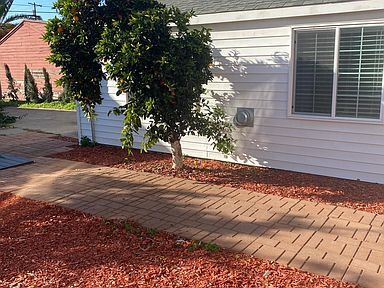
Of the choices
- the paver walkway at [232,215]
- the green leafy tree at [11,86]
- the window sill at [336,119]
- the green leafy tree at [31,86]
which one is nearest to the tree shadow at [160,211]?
the paver walkway at [232,215]

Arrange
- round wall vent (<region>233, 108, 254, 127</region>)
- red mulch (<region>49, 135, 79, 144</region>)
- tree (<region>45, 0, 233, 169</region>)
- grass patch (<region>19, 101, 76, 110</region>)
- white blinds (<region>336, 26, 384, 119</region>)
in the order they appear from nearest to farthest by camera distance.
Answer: tree (<region>45, 0, 233, 169</region>), white blinds (<region>336, 26, 384, 119</region>), round wall vent (<region>233, 108, 254, 127</region>), red mulch (<region>49, 135, 79, 144</region>), grass patch (<region>19, 101, 76, 110</region>)

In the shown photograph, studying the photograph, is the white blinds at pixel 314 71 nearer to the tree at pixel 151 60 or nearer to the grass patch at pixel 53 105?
the tree at pixel 151 60

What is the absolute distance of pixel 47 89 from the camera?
20.5 metres

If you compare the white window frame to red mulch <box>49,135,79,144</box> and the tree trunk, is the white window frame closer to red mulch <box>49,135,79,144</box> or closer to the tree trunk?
the tree trunk

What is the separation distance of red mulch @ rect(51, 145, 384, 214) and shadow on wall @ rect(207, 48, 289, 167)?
1.17 feet

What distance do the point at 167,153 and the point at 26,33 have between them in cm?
1813

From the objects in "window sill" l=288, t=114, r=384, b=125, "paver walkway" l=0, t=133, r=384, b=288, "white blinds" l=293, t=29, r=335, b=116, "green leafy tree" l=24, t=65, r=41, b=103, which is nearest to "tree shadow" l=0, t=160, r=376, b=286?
"paver walkway" l=0, t=133, r=384, b=288

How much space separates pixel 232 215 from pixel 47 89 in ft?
60.3

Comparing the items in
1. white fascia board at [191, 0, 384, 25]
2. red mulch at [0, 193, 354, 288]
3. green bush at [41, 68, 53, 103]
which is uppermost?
white fascia board at [191, 0, 384, 25]

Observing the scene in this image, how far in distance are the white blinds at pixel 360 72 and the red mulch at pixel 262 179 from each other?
1.09 metres

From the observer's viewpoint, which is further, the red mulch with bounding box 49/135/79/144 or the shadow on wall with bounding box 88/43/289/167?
the red mulch with bounding box 49/135/79/144

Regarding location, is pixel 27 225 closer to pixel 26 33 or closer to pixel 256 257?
pixel 256 257

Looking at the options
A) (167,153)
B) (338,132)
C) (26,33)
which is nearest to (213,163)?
(167,153)

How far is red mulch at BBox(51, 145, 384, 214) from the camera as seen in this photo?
5.03 metres
